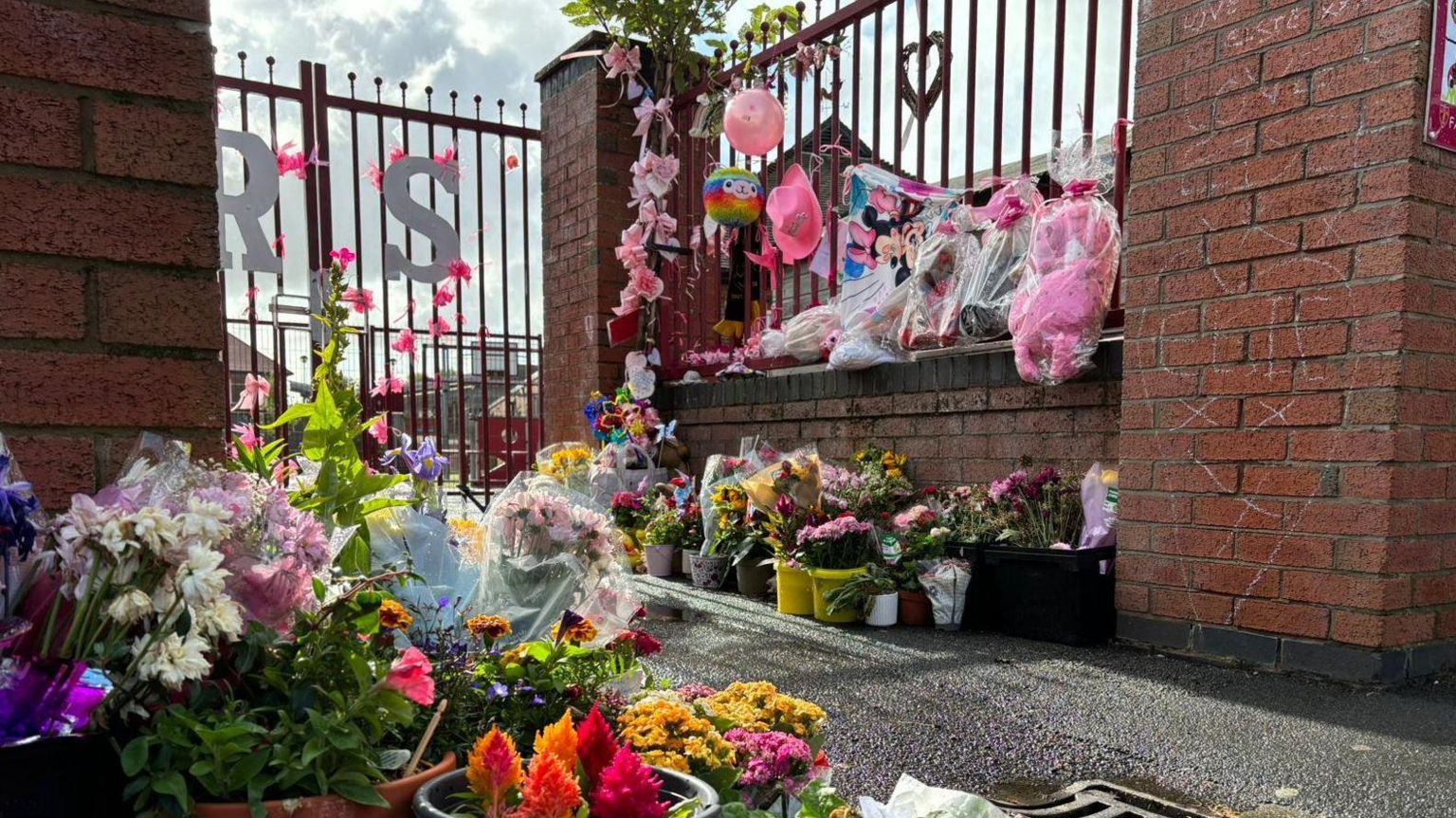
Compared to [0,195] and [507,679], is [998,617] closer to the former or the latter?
Result: [507,679]

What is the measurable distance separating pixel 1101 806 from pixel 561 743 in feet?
4.67

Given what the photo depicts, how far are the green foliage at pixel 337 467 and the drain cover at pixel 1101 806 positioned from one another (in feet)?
4.94

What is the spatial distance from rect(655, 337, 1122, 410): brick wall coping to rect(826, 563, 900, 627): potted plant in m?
1.13

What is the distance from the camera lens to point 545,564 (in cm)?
226

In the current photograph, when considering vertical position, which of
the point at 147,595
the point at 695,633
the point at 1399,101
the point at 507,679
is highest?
the point at 1399,101

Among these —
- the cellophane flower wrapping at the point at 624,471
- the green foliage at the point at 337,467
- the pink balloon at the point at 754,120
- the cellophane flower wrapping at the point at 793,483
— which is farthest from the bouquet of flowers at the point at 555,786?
the cellophane flower wrapping at the point at 624,471

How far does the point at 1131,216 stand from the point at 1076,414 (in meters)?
0.90

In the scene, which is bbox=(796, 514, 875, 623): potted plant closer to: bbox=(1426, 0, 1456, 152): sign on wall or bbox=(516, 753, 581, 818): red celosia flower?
bbox=(1426, 0, 1456, 152): sign on wall

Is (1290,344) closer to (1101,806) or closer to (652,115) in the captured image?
(1101,806)

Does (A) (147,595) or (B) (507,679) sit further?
(B) (507,679)

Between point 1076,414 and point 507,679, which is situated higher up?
point 1076,414

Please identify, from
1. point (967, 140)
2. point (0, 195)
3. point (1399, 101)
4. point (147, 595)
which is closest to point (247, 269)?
point (967, 140)

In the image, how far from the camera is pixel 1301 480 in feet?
9.58

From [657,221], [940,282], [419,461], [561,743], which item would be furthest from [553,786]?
[657,221]
